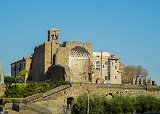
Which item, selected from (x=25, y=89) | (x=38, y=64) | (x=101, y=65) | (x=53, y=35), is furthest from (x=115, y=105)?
(x=53, y=35)

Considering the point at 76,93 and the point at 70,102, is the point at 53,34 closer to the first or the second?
the point at 76,93

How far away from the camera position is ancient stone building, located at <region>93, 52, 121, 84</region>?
339 ft

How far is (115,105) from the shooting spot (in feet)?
267

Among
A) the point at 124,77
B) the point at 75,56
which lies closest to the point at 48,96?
the point at 75,56

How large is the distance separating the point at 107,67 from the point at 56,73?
14.4 metres

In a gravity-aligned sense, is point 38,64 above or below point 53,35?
below

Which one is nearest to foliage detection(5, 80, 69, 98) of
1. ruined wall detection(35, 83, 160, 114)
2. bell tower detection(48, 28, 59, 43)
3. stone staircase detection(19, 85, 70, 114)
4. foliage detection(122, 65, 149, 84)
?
stone staircase detection(19, 85, 70, 114)

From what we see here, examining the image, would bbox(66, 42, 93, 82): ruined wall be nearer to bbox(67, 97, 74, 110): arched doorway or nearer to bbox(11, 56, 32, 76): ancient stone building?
bbox(11, 56, 32, 76): ancient stone building

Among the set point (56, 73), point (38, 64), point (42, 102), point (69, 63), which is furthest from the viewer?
point (38, 64)

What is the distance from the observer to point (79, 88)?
8638 cm

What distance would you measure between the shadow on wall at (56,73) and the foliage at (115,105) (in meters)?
10.5

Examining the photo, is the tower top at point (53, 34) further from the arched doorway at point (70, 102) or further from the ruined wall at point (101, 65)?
the arched doorway at point (70, 102)

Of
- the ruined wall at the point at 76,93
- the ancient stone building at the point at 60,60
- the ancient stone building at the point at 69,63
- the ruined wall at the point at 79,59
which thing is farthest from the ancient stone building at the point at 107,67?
the ruined wall at the point at 76,93

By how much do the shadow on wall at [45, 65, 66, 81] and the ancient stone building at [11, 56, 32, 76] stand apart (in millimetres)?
8204
